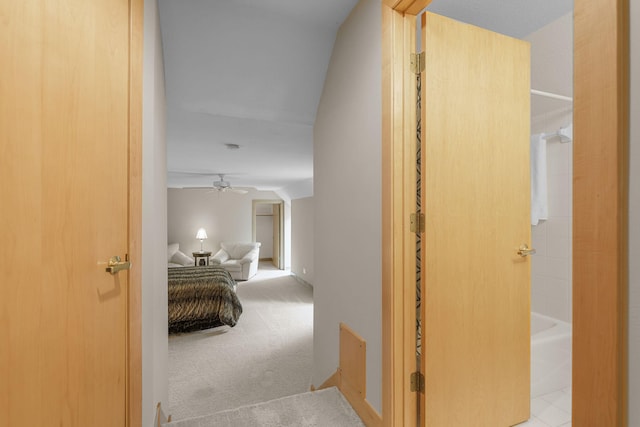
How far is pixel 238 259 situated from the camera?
25.8 ft

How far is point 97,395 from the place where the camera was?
829 mm

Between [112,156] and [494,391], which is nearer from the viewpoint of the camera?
[112,156]

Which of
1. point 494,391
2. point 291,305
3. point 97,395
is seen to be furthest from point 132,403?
point 291,305

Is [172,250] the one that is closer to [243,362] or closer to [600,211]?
[243,362]

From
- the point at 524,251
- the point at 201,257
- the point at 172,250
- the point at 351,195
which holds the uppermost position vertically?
the point at 351,195

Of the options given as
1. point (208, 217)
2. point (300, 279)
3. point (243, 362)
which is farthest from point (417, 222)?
point (208, 217)

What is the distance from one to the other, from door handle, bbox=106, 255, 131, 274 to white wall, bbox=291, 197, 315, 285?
18.6 ft

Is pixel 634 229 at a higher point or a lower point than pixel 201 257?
higher

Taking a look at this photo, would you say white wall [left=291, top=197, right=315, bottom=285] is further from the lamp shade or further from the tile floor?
the tile floor

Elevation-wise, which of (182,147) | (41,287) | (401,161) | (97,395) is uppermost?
(182,147)

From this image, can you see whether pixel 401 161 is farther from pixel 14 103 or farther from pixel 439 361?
pixel 14 103

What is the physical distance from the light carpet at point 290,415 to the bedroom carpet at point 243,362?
0.94 meters

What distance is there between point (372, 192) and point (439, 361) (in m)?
0.85

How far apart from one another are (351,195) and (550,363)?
5.77 ft
